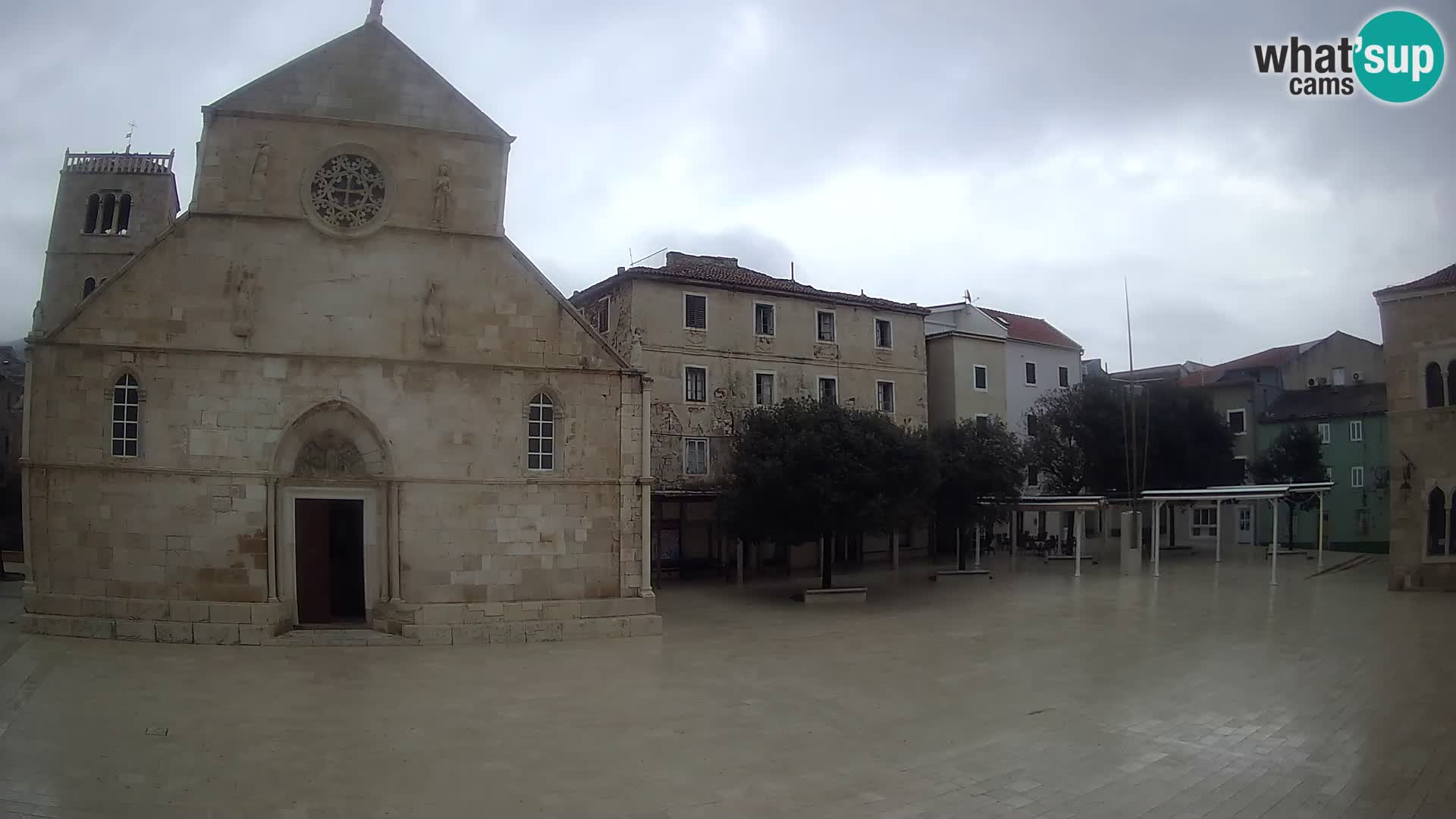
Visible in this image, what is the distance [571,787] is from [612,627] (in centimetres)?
997

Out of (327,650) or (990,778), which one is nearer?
(990,778)

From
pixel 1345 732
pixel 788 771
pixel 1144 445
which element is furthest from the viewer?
pixel 1144 445

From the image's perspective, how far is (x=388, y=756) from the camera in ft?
32.4

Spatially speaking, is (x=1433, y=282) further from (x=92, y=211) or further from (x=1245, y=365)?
(x=92, y=211)

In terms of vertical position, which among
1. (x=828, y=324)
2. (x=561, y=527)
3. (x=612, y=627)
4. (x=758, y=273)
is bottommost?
(x=612, y=627)

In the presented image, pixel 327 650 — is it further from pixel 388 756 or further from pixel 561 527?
pixel 388 756

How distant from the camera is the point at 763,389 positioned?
108 feet

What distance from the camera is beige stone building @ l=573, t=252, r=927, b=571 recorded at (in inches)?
1206

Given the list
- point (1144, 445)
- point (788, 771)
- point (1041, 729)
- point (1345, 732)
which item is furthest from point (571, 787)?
point (1144, 445)

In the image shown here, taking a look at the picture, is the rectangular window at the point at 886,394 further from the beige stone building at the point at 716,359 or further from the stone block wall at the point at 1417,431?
the stone block wall at the point at 1417,431

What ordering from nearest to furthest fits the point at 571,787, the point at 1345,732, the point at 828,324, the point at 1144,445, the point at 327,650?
1. the point at 571,787
2. the point at 1345,732
3. the point at 327,650
4. the point at 828,324
5. the point at 1144,445

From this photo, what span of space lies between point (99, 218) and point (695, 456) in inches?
1053

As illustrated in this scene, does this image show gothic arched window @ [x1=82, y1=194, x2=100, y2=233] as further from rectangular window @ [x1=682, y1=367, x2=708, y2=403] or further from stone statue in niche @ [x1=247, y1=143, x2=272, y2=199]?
rectangular window @ [x1=682, y1=367, x2=708, y2=403]

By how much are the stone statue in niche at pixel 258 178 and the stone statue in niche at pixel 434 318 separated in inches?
152
